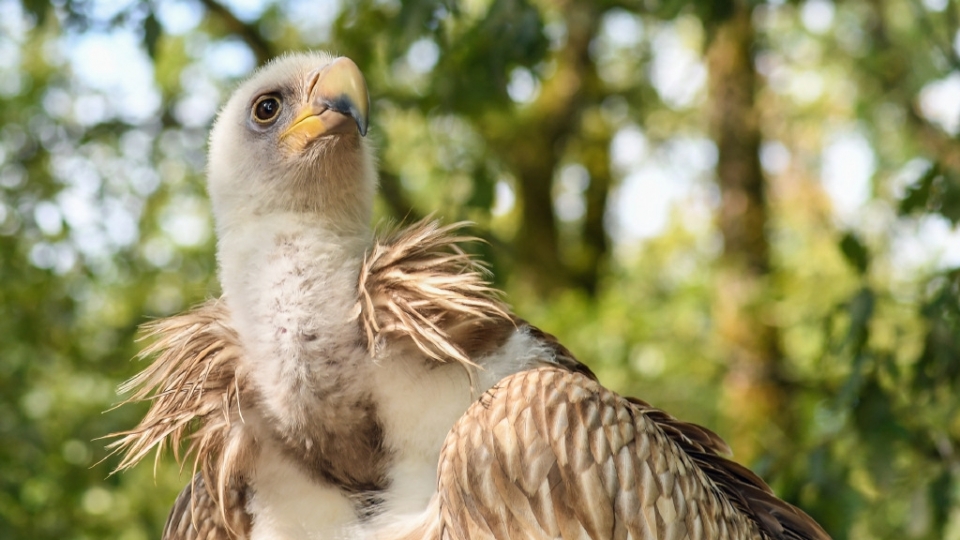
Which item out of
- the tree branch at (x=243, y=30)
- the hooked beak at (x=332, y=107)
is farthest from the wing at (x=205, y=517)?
the tree branch at (x=243, y=30)

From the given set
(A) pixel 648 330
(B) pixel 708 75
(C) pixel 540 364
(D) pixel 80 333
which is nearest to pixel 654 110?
(B) pixel 708 75

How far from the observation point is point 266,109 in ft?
10.9

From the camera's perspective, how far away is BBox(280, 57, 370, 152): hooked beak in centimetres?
297

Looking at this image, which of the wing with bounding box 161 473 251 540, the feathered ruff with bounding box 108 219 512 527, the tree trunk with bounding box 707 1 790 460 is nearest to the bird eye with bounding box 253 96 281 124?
the feathered ruff with bounding box 108 219 512 527

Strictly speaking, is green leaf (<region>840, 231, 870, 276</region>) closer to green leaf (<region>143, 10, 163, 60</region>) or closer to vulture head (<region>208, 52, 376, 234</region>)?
vulture head (<region>208, 52, 376, 234</region>)

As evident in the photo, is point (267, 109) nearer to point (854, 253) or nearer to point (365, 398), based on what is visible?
point (365, 398)

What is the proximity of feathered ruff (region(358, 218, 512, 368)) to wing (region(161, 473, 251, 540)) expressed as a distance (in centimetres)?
68

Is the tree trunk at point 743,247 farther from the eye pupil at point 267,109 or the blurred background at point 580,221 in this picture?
the eye pupil at point 267,109

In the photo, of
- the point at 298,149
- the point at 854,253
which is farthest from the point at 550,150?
the point at 298,149

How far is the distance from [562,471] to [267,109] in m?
1.50

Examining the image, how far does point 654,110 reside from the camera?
14.7m

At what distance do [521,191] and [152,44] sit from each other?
865cm

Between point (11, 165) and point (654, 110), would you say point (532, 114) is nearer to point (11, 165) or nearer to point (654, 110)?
point (654, 110)

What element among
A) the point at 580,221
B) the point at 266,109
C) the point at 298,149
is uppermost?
the point at 266,109
